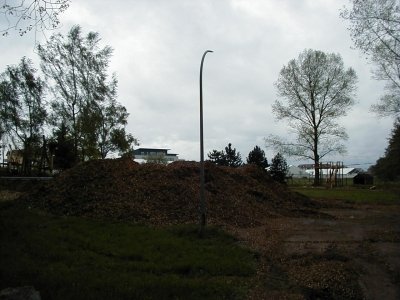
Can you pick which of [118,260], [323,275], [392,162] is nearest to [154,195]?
[118,260]

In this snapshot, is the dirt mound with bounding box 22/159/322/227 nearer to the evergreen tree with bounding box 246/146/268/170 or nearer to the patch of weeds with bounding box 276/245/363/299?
the patch of weeds with bounding box 276/245/363/299

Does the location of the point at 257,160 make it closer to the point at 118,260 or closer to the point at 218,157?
the point at 218,157

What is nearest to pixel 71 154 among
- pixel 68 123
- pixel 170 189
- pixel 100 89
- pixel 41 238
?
pixel 68 123

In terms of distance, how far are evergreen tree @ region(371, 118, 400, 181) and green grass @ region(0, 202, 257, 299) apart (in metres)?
38.2

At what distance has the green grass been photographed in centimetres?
893

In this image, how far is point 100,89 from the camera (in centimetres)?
3975

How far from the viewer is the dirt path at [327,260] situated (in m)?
10.1

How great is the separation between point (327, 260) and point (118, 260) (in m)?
5.43

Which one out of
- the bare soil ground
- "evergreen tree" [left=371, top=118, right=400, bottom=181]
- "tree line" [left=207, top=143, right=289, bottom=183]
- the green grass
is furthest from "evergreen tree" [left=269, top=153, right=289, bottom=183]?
the green grass

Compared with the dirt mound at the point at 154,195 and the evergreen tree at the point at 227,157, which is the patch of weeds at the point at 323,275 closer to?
the dirt mound at the point at 154,195

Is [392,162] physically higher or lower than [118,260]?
higher

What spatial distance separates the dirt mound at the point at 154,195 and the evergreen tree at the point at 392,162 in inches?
1045

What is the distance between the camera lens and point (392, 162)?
48.5 meters

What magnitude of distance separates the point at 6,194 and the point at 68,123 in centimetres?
1748
